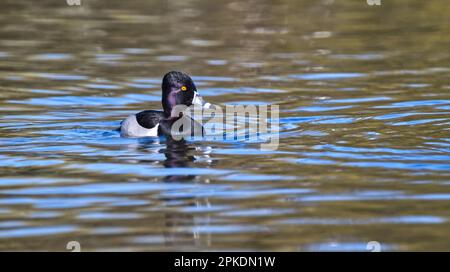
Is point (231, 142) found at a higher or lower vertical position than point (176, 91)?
lower

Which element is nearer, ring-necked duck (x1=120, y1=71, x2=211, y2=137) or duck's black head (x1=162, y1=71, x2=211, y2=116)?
ring-necked duck (x1=120, y1=71, x2=211, y2=137)

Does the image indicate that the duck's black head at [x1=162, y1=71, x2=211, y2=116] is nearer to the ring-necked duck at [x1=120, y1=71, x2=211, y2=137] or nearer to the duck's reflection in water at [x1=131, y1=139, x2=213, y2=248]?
the ring-necked duck at [x1=120, y1=71, x2=211, y2=137]

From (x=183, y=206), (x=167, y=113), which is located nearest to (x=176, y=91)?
(x=167, y=113)

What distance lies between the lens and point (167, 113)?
14.6m

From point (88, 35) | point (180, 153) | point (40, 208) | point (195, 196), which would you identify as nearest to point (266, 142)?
point (180, 153)

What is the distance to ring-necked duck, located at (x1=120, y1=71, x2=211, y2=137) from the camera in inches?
548

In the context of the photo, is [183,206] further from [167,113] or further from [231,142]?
[167,113]

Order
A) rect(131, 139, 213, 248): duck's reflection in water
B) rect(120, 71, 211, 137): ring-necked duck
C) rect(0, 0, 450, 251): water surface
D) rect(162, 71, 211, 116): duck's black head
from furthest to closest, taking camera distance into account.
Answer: rect(162, 71, 211, 116): duck's black head → rect(120, 71, 211, 137): ring-necked duck → rect(0, 0, 450, 251): water surface → rect(131, 139, 213, 248): duck's reflection in water

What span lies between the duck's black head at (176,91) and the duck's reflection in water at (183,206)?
1523 mm

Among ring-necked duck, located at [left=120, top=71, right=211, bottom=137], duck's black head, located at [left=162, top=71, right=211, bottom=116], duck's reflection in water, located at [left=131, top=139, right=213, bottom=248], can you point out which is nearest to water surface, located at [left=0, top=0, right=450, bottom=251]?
duck's reflection in water, located at [left=131, top=139, right=213, bottom=248]

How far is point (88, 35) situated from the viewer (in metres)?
24.1

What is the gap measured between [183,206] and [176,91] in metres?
4.96

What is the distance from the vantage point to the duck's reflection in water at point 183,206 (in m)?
8.82
